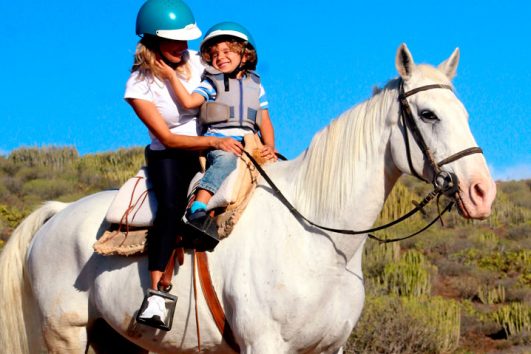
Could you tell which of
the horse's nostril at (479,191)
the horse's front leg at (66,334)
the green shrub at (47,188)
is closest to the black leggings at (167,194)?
the horse's front leg at (66,334)

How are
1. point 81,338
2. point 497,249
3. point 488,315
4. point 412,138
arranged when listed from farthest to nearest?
point 497,249
point 488,315
point 81,338
point 412,138

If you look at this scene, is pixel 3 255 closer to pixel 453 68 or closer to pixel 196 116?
pixel 196 116

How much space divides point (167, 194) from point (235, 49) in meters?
1.08

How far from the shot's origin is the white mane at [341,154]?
4.87 meters

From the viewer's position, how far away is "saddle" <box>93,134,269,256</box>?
5090 millimetres

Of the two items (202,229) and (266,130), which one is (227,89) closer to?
(266,130)

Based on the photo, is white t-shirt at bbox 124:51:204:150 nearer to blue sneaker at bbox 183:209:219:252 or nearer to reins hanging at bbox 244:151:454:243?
reins hanging at bbox 244:151:454:243

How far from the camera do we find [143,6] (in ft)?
18.6

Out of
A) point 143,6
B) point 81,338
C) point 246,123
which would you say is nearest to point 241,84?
point 246,123

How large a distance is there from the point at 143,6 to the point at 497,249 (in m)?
16.2

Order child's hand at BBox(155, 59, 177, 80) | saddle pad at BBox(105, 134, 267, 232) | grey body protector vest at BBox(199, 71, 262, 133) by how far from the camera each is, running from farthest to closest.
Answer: child's hand at BBox(155, 59, 177, 80) < grey body protector vest at BBox(199, 71, 262, 133) < saddle pad at BBox(105, 134, 267, 232)

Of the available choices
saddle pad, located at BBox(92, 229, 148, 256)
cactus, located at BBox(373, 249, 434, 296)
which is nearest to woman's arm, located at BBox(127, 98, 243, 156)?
saddle pad, located at BBox(92, 229, 148, 256)

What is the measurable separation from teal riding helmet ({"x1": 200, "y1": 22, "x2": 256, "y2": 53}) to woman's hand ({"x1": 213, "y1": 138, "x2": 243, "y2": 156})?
2.48 ft

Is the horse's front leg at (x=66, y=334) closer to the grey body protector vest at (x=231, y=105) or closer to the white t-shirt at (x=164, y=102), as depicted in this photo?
the white t-shirt at (x=164, y=102)
